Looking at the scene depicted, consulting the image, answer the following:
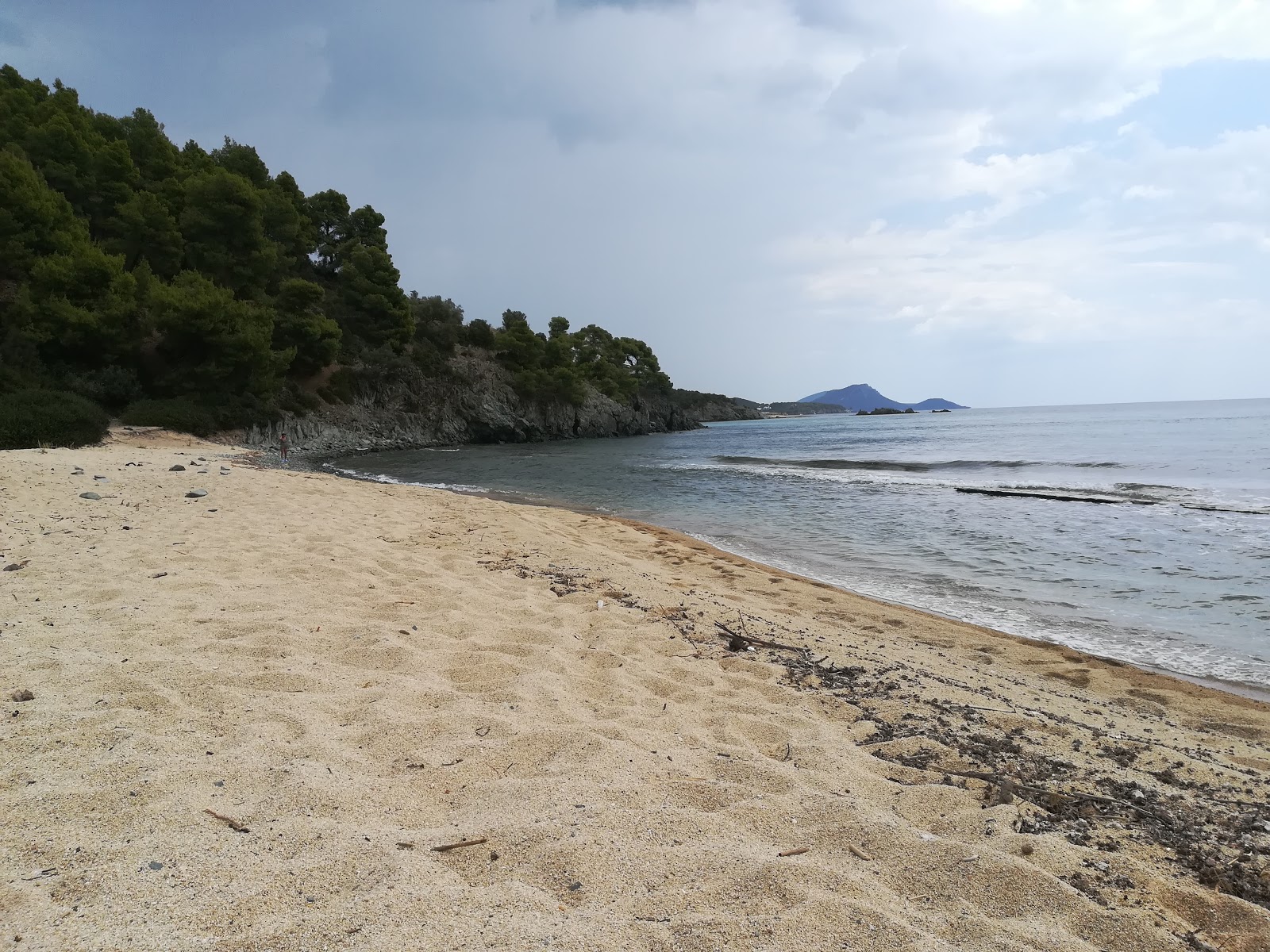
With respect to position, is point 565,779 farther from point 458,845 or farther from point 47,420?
point 47,420

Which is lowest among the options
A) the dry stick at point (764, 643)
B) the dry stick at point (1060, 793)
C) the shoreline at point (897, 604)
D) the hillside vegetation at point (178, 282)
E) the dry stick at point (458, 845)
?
the shoreline at point (897, 604)

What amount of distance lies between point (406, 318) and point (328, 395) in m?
9.60

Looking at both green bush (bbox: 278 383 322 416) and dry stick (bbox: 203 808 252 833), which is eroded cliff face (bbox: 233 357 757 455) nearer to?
green bush (bbox: 278 383 322 416)

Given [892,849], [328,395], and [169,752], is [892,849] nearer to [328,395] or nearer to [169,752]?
[169,752]

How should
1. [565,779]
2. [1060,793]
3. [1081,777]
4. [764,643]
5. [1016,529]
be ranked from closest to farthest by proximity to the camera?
1. [565,779]
2. [1060,793]
3. [1081,777]
4. [764,643]
5. [1016,529]

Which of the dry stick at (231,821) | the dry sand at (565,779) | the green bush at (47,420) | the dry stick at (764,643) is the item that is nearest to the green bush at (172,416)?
the green bush at (47,420)

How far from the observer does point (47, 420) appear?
15.1 metres

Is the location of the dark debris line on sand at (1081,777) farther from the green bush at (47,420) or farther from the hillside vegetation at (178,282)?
the hillside vegetation at (178,282)

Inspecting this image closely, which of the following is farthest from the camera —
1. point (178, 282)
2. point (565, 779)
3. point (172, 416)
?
point (178, 282)

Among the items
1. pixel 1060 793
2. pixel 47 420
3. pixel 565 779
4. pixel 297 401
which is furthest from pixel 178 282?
pixel 1060 793

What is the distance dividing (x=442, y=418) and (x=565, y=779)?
1638 inches

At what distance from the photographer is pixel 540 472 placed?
856 inches

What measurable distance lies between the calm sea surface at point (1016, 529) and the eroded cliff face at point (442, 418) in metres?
6.92

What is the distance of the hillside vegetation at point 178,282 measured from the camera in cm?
2297
